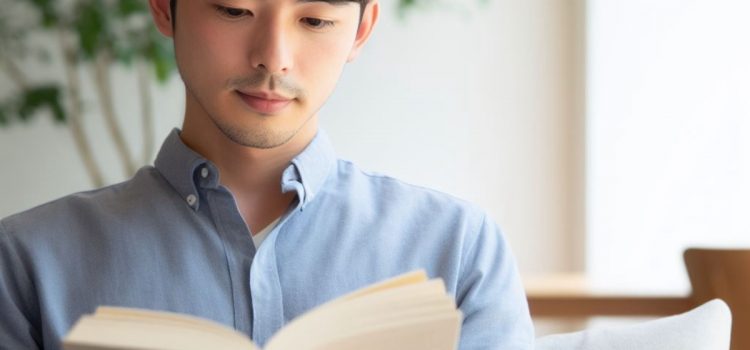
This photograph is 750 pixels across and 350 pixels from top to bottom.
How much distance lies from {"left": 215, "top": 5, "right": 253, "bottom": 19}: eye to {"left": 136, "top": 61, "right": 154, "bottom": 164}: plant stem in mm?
2811

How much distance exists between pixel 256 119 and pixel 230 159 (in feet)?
0.33

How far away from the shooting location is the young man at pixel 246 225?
4.45 ft

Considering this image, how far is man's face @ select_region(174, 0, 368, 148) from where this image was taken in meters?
1.34

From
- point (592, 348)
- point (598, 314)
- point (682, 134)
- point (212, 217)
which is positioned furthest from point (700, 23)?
point (212, 217)

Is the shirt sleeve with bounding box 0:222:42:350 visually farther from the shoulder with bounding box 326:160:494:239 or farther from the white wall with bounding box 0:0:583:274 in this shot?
the white wall with bounding box 0:0:583:274

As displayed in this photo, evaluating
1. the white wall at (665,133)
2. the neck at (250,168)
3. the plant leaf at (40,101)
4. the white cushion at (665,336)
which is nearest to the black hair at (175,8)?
the neck at (250,168)

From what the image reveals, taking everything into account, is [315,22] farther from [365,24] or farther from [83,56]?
[83,56]

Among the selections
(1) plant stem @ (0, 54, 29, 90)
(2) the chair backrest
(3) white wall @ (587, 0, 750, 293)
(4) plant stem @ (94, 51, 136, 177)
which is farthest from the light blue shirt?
(1) plant stem @ (0, 54, 29, 90)

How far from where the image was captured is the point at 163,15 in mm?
1488

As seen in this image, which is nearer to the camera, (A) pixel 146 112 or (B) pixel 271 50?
(B) pixel 271 50

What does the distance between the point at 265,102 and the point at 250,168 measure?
0.39 feet

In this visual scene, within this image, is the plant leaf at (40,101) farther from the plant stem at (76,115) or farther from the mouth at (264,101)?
the mouth at (264,101)

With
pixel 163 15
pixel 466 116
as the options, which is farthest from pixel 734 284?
pixel 466 116

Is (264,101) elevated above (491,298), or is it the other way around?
(264,101)
